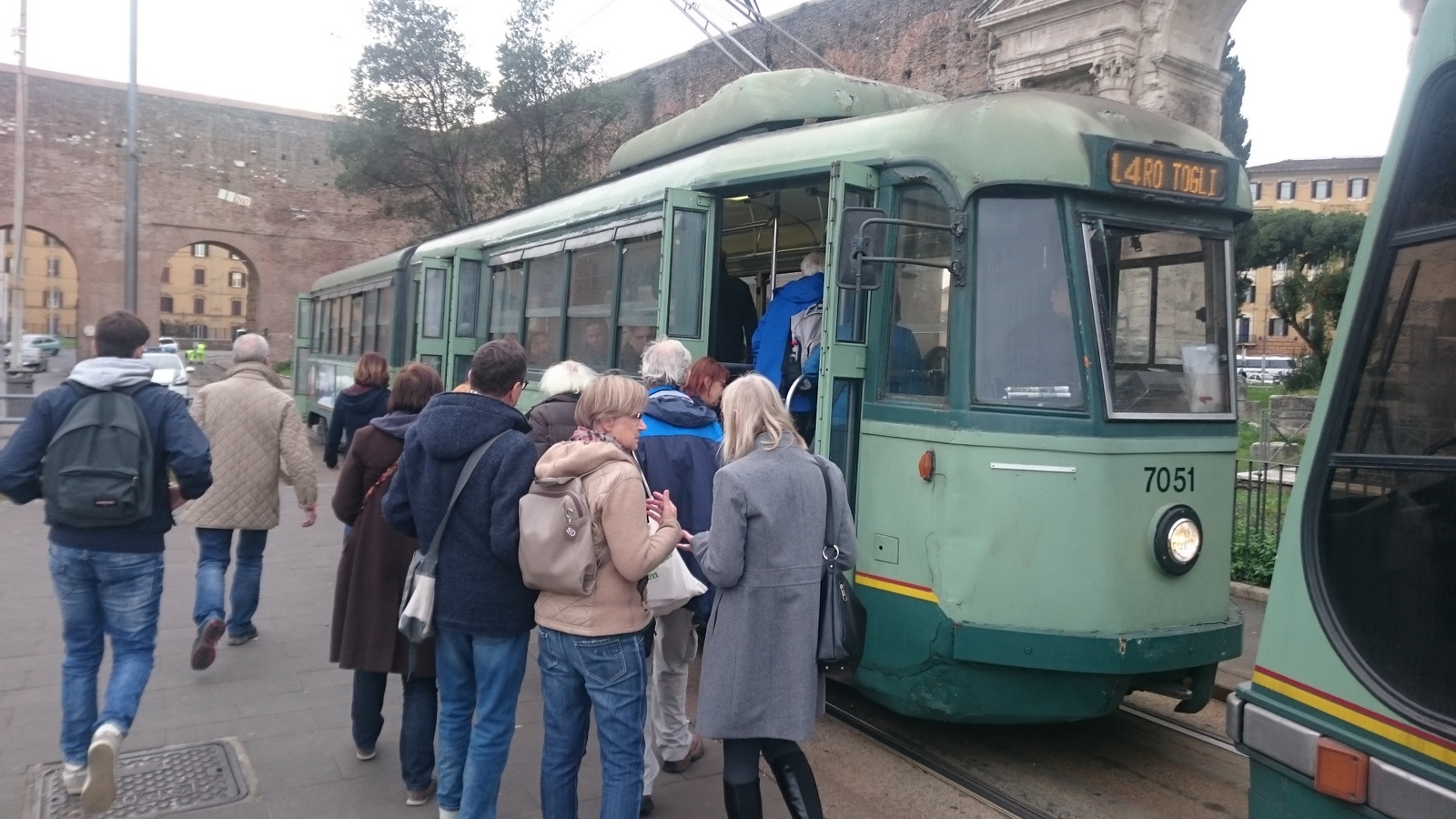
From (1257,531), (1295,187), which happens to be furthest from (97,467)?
(1295,187)

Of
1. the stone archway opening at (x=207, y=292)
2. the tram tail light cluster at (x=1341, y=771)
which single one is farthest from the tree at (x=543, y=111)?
the stone archway opening at (x=207, y=292)

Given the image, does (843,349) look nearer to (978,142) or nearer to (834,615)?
(978,142)

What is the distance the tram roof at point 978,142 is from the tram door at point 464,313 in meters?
3.92

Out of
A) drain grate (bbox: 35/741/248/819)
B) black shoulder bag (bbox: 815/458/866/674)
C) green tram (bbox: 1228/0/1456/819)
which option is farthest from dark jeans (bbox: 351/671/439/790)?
green tram (bbox: 1228/0/1456/819)

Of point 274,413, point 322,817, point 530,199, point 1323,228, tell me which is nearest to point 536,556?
point 322,817

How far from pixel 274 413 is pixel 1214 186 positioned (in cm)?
490

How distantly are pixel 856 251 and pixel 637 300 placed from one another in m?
2.22

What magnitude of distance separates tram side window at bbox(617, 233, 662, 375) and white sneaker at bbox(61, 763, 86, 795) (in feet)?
10.8

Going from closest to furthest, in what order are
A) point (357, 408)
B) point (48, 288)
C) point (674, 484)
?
point (674, 484) < point (357, 408) < point (48, 288)

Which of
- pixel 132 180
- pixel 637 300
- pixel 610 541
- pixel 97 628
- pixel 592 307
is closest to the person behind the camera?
pixel 610 541

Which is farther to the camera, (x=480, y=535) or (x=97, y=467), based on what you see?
(x=97, y=467)

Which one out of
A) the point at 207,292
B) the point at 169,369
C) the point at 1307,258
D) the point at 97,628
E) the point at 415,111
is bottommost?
the point at 97,628

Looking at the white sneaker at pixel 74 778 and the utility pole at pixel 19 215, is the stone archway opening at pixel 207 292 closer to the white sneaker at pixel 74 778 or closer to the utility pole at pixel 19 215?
the utility pole at pixel 19 215

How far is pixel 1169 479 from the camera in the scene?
15.1 ft
